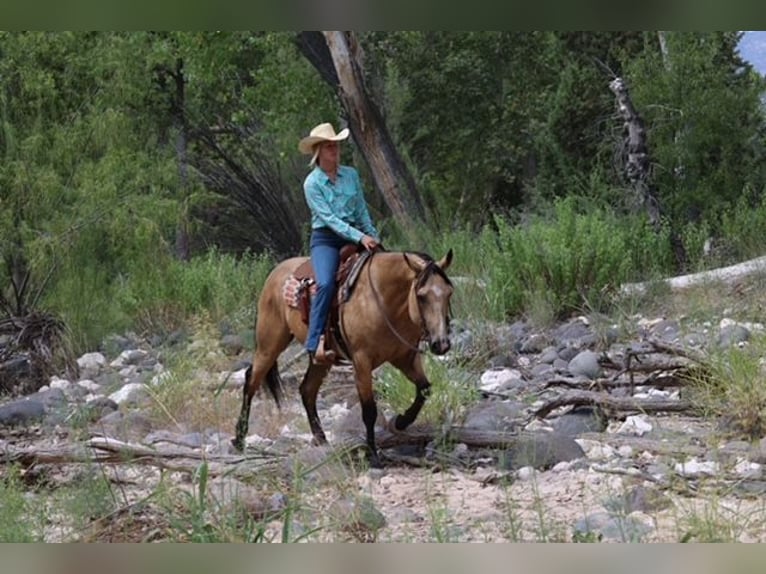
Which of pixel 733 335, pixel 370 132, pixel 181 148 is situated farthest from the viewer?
pixel 181 148

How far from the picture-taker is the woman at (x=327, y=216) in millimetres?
3803

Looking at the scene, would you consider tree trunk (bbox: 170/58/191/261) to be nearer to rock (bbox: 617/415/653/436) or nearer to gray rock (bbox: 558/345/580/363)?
gray rock (bbox: 558/345/580/363)

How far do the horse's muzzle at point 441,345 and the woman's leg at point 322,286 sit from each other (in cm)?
58

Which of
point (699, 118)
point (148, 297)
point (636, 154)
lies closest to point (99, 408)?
point (148, 297)

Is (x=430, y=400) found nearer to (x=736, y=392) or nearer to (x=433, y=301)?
(x=433, y=301)

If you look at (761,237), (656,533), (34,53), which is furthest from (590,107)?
(656,533)

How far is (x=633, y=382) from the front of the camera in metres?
4.44

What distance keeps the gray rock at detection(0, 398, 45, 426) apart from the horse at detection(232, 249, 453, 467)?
1246 mm

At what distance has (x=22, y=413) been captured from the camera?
490 cm

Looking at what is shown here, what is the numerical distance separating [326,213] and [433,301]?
58 cm

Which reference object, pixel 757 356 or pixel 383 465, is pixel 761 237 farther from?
pixel 383 465

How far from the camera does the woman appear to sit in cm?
380

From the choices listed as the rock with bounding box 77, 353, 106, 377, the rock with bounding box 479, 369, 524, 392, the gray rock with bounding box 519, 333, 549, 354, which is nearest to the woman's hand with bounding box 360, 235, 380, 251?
the rock with bounding box 479, 369, 524, 392

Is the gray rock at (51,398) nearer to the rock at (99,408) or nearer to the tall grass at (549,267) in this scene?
the rock at (99,408)
